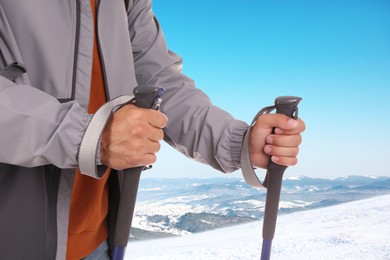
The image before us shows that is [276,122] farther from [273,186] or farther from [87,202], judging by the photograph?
[87,202]

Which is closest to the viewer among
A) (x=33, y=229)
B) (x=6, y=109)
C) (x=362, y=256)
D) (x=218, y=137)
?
(x=6, y=109)

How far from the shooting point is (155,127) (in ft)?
3.33

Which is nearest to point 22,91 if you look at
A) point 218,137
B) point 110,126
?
point 110,126

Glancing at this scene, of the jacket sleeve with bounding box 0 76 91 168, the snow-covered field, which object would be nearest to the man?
the jacket sleeve with bounding box 0 76 91 168

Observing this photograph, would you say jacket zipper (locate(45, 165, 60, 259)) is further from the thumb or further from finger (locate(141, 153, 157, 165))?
the thumb

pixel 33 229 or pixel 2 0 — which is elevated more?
pixel 2 0

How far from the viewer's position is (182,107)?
1459 mm

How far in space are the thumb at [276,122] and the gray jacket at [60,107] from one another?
90 mm

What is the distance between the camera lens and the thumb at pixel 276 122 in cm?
116

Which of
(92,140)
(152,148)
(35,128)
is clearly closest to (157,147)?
(152,148)

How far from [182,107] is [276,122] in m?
0.37

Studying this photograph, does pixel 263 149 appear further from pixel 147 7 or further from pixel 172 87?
pixel 147 7

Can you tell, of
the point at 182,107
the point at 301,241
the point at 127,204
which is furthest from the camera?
the point at 301,241

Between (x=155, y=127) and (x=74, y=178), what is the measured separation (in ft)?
0.98
